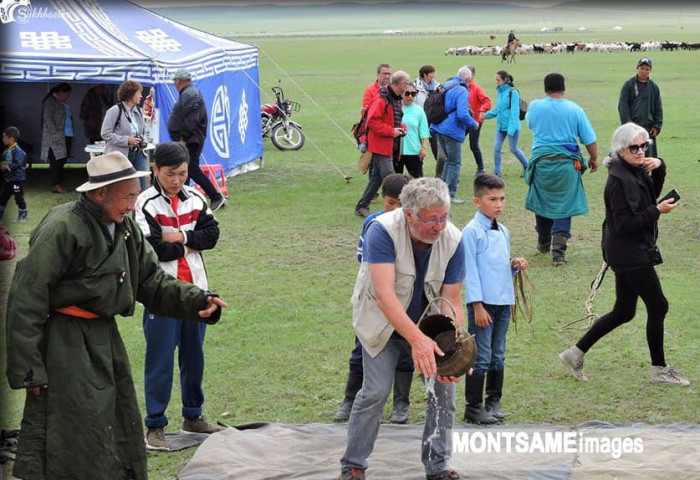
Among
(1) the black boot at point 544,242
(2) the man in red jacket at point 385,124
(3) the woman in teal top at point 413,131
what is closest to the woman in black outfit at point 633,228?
(1) the black boot at point 544,242

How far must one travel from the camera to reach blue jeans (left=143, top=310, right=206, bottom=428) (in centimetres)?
564

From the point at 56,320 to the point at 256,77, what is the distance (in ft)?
45.6

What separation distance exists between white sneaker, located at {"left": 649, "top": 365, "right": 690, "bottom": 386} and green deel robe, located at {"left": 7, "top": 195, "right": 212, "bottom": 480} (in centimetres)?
389

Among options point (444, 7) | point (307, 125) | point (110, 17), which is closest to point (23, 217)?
point (110, 17)

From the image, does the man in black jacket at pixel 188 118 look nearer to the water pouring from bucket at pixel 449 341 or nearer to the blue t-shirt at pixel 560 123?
the blue t-shirt at pixel 560 123

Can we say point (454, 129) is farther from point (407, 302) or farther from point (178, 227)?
point (407, 302)

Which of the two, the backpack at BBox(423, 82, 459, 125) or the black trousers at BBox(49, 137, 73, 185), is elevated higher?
the backpack at BBox(423, 82, 459, 125)

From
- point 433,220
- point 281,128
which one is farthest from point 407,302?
point 281,128

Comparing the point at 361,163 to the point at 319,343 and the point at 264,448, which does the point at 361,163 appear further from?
the point at 264,448

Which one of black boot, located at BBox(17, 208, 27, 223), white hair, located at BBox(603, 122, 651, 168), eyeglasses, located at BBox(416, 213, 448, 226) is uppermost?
white hair, located at BBox(603, 122, 651, 168)

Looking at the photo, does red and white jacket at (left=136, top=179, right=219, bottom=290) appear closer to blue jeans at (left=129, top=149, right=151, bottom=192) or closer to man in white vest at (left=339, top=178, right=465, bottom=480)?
man in white vest at (left=339, top=178, right=465, bottom=480)

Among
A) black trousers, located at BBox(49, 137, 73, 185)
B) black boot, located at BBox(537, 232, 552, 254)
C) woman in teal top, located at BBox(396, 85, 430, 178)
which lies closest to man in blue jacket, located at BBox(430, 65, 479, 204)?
woman in teal top, located at BBox(396, 85, 430, 178)

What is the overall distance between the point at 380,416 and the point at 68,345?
1.61m

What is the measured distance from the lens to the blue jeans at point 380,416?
501 centimetres
